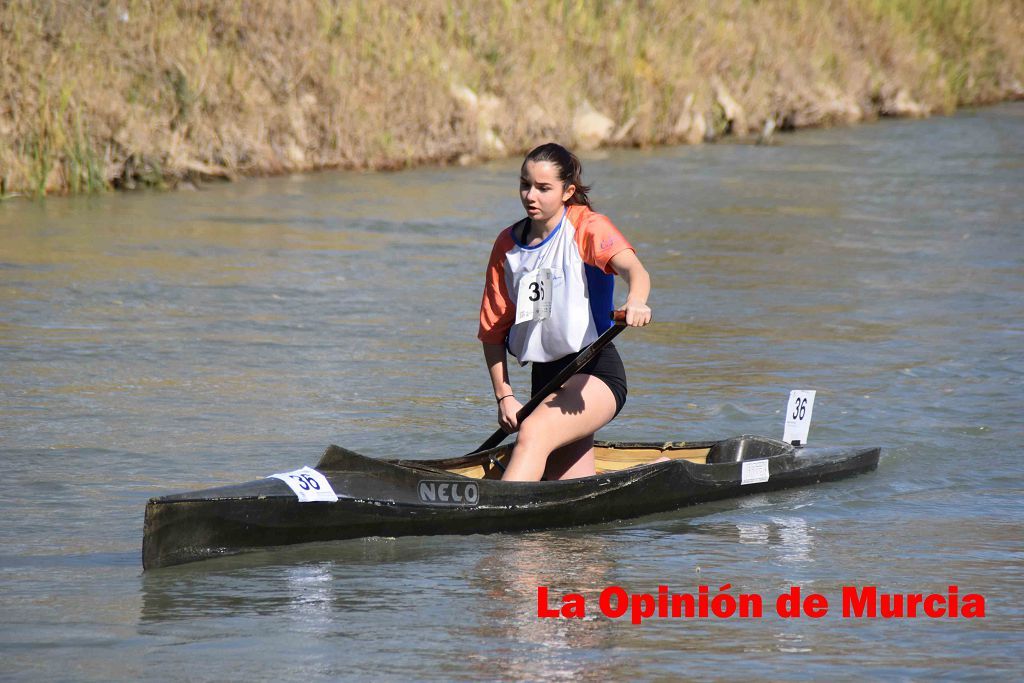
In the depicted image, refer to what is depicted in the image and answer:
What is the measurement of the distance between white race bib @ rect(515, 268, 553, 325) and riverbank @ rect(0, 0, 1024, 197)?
381 inches

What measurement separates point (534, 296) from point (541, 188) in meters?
0.41

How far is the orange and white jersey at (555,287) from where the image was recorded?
554cm

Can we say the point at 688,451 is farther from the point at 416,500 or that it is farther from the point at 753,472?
the point at 416,500

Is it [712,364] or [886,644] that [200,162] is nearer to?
[712,364]

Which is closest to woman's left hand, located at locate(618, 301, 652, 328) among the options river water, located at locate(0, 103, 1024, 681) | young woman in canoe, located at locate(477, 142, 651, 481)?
young woman in canoe, located at locate(477, 142, 651, 481)

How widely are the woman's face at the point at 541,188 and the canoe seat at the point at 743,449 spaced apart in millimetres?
1505

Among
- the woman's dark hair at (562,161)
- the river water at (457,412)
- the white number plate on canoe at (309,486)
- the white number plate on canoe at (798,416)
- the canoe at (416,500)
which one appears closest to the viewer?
the river water at (457,412)

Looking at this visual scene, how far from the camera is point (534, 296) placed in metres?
Result: 5.59

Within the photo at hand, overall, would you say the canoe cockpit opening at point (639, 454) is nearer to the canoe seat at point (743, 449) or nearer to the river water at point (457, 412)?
the canoe seat at point (743, 449)

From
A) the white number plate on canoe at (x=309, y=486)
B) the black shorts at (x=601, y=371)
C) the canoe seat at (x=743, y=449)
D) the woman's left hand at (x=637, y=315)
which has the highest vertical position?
the woman's left hand at (x=637, y=315)

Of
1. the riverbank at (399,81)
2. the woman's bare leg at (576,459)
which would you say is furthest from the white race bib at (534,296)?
the riverbank at (399,81)

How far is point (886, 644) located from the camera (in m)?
4.35

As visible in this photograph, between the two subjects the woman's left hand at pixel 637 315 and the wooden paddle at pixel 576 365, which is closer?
the woman's left hand at pixel 637 315

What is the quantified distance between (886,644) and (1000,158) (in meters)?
15.5
